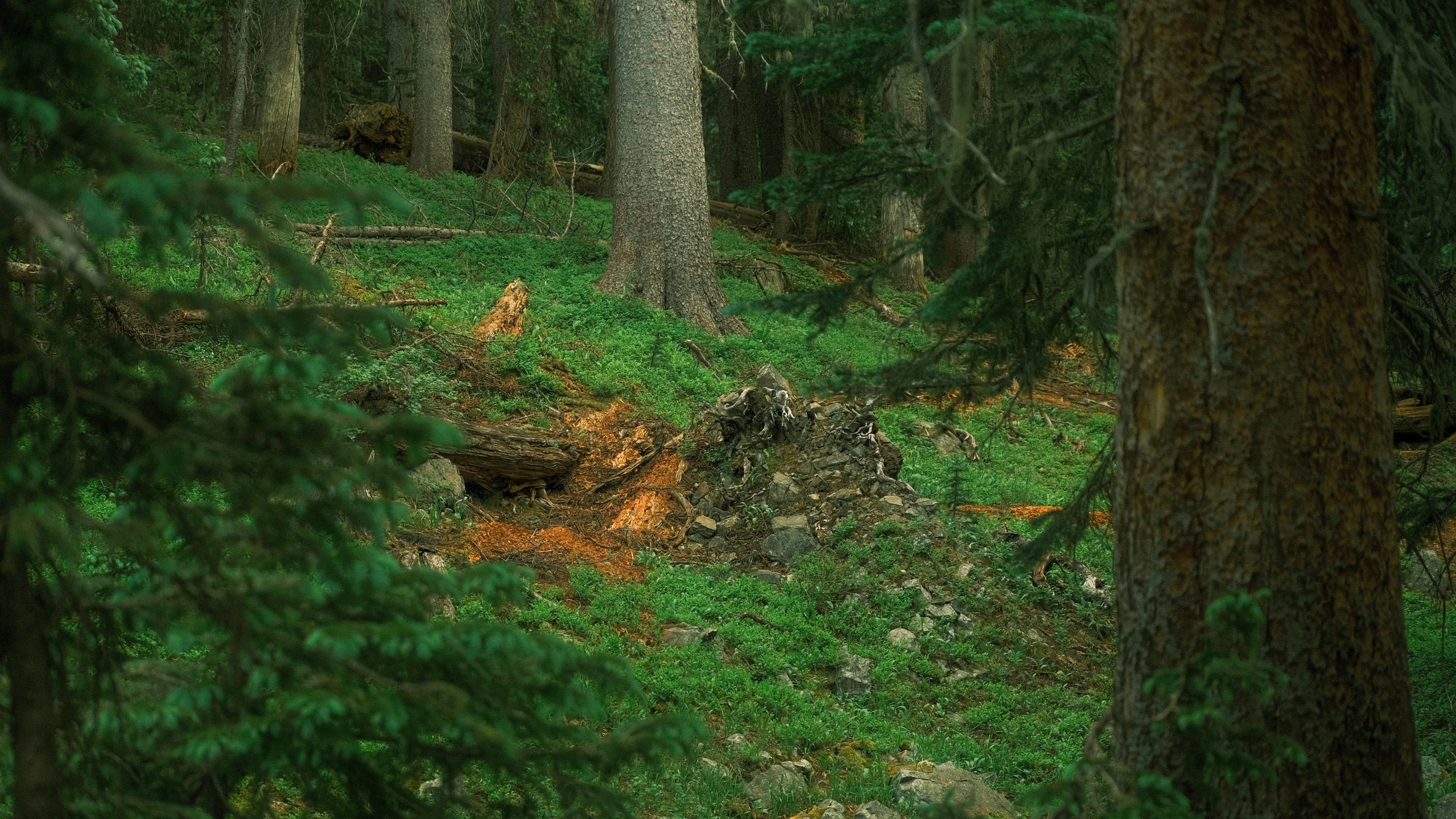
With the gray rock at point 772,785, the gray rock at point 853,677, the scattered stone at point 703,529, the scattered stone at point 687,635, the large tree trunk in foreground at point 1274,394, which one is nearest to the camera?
the large tree trunk in foreground at point 1274,394

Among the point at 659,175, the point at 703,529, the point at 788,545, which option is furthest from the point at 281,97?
the point at 788,545

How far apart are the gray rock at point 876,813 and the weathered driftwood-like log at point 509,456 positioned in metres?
4.71

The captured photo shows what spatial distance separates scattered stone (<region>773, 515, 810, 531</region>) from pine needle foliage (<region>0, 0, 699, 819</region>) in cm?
643

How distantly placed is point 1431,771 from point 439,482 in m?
7.11

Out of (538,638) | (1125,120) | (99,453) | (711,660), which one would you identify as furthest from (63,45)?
(711,660)

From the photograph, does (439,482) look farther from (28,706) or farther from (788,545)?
(28,706)

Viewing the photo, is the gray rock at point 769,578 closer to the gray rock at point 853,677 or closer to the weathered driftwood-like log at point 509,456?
the gray rock at point 853,677

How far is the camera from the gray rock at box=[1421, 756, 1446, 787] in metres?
6.58

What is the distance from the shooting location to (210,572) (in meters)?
2.61

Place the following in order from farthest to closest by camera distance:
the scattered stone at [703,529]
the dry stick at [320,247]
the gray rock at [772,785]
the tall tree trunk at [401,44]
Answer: the tall tree trunk at [401,44], the dry stick at [320,247], the scattered stone at [703,529], the gray rock at [772,785]

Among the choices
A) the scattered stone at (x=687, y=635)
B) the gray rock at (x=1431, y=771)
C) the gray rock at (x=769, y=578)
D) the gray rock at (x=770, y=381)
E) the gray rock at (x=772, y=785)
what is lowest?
the gray rock at (x=1431, y=771)

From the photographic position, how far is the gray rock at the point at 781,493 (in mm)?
9648

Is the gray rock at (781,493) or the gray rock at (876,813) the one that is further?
the gray rock at (781,493)

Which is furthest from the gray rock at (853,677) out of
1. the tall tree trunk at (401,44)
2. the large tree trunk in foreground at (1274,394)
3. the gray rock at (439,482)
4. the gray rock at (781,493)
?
the tall tree trunk at (401,44)
